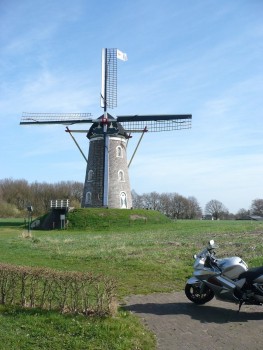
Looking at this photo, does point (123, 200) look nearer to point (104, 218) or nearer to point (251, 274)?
point (104, 218)

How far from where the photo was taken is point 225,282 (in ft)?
29.2

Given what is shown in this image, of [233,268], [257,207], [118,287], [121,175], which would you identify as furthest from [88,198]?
[257,207]

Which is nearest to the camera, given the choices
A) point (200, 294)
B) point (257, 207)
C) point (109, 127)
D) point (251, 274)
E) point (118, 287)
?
point (251, 274)

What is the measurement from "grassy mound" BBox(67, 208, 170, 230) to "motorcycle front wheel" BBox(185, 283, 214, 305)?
3913 cm

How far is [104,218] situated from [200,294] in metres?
40.9

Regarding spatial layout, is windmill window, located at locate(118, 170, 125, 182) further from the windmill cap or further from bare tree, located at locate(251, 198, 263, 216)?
bare tree, located at locate(251, 198, 263, 216)

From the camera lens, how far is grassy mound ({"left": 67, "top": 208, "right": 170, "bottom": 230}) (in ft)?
162

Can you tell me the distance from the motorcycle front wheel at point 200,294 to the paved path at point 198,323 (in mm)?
134

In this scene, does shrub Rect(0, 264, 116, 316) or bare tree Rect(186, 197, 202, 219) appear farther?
bare tree Rect(186, 197, 202, 219)

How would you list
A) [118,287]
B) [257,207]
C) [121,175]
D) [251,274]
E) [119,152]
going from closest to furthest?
[251,274] < [118,287] < [119,152] < [121,175] < [257,207]

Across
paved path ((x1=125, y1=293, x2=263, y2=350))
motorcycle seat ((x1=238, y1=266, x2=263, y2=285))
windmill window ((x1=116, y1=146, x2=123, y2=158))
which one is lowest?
paved path ((x1=125, y1=293, x2=263, y2=350))

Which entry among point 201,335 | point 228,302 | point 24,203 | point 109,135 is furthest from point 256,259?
point 24,203

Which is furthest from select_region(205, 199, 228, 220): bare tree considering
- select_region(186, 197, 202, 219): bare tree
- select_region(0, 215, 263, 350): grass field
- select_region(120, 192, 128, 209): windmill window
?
select_region(0, 215, 263, 350): grass field

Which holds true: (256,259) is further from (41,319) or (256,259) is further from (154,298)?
(41,319)
